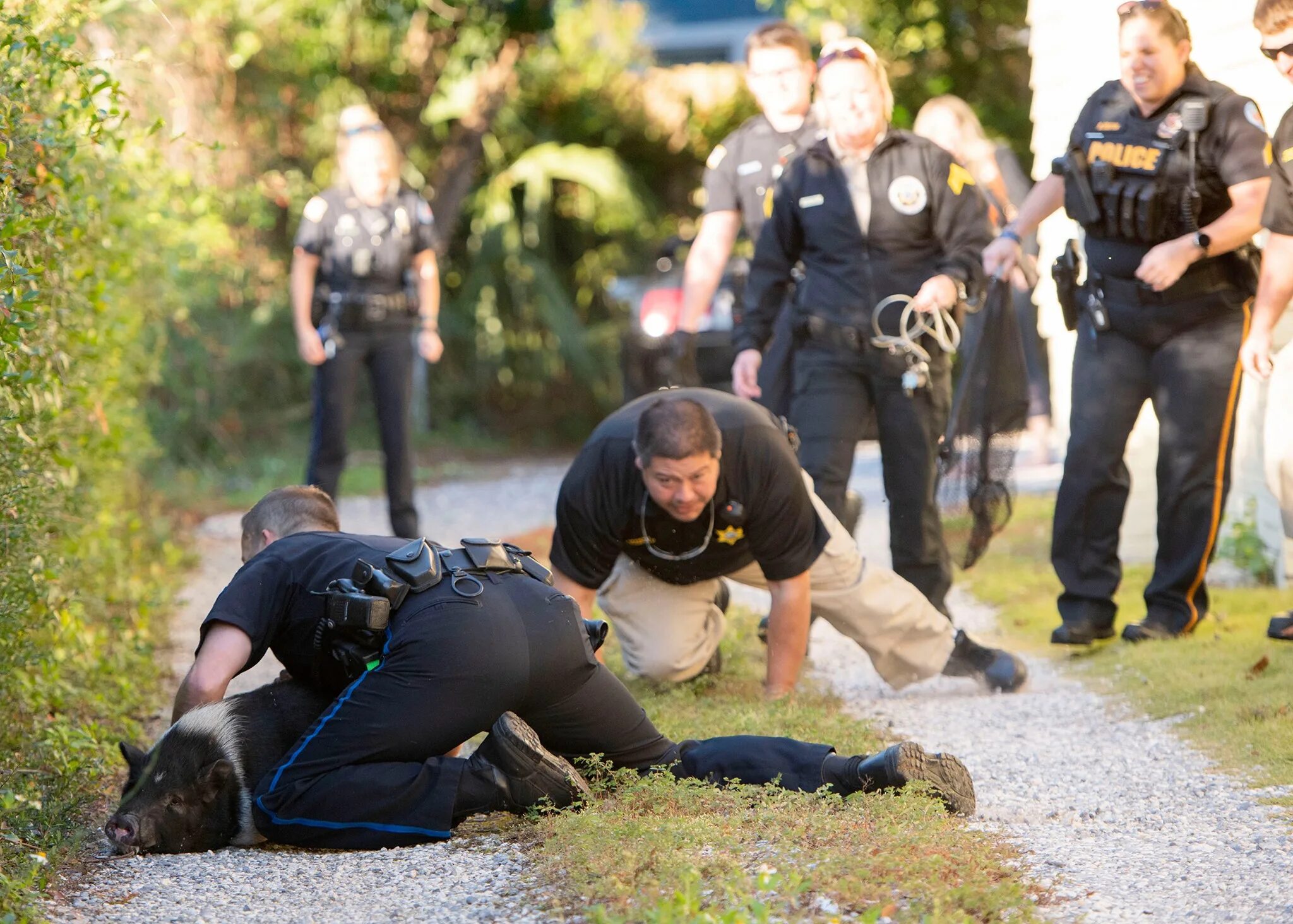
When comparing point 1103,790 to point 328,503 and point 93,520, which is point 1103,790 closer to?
point 328,503

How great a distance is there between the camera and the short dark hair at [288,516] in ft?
14.4

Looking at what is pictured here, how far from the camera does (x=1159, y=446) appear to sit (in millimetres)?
5926

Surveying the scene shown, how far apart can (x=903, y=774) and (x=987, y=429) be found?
2.49 m

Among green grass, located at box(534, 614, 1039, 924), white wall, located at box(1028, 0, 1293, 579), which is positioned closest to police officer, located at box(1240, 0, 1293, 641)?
white wall, located at box(1028, 0, 1293, 579)

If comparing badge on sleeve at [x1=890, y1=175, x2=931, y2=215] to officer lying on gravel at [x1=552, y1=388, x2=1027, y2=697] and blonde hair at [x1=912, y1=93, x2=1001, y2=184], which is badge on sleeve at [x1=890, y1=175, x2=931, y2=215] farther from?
blonde hair at [x1=912, y1=93, x2=1001, y2=184]

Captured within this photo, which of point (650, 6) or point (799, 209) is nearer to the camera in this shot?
point (799, 209)

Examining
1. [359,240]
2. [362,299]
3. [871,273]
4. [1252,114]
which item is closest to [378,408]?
[362,299]

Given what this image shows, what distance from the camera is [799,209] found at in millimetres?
5973

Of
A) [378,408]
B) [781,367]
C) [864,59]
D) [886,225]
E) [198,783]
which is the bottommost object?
[198,783]

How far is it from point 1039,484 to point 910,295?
464 cm

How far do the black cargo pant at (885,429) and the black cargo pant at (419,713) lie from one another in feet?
6.53

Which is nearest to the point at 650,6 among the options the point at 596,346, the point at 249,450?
the point at 596,346

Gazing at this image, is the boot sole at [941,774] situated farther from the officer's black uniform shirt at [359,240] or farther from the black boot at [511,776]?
the officer's black uniform shirt at [359,240]

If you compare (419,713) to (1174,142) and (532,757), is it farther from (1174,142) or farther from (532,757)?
(1174,142)
